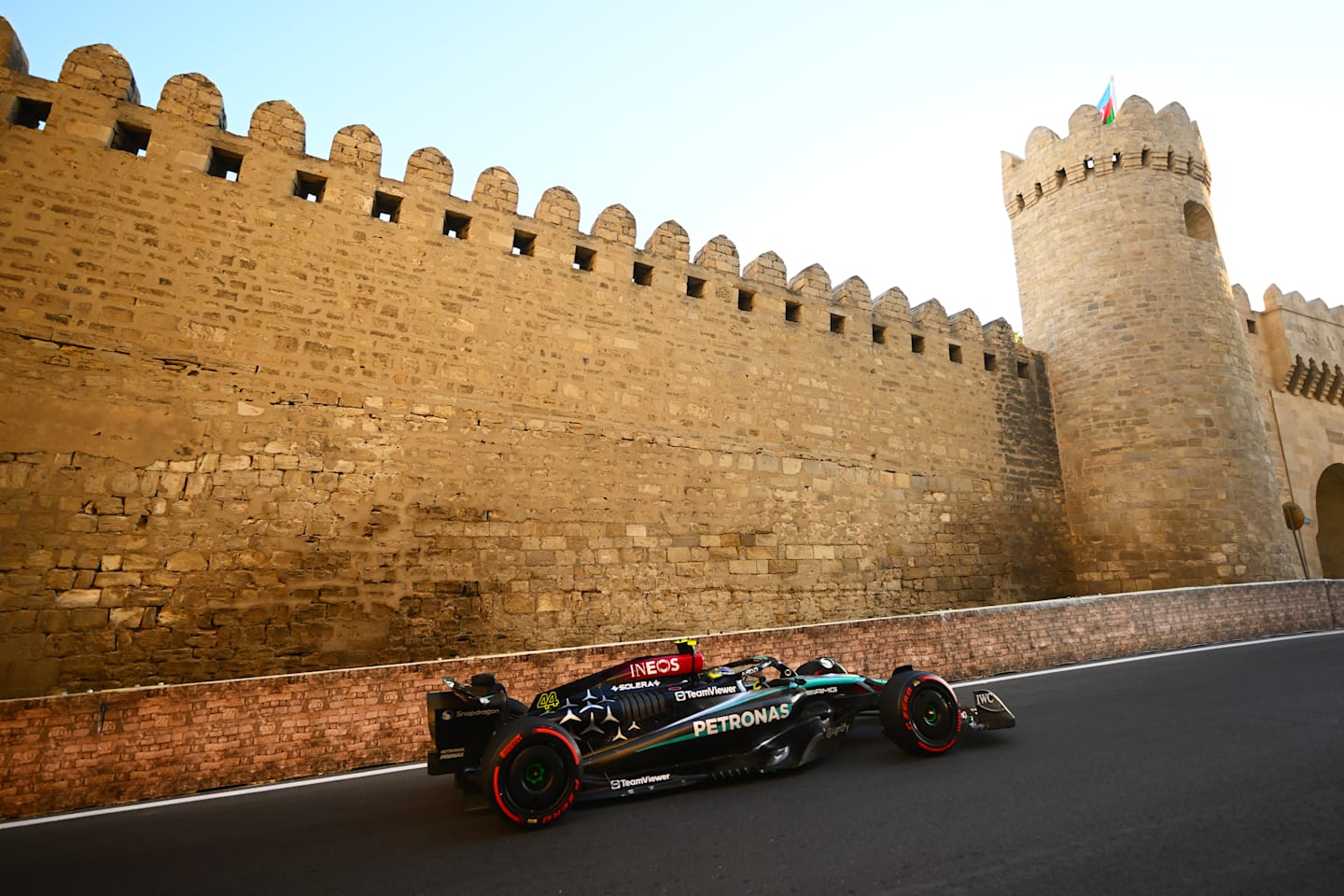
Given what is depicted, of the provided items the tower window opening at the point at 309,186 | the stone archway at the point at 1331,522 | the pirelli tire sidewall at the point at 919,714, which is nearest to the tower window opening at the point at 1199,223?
the stone archway at the point at 1331,522

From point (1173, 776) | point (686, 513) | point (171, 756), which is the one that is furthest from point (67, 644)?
point (1173, 776)

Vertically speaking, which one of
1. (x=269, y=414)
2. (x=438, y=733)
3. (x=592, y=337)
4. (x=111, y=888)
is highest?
(x=592, y=337)

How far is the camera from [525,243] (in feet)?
30.0

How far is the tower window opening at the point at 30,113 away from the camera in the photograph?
6662 millimetres

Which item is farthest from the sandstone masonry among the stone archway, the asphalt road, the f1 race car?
the stone archway

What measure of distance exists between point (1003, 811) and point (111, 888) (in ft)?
12.7

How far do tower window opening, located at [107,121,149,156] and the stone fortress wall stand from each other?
0.04 metres

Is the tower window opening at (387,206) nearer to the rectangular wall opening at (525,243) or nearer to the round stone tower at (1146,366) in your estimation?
the rectangular wall opening at (525,243)

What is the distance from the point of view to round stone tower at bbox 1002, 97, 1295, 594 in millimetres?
11609

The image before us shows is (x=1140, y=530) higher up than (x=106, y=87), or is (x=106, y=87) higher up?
(x=106, y=87)

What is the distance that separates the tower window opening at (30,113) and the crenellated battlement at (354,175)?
2 cm

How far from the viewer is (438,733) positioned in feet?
10.9

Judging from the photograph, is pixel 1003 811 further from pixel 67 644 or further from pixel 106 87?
pixel 106 87

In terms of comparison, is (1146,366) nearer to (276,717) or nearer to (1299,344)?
(1299,344)
